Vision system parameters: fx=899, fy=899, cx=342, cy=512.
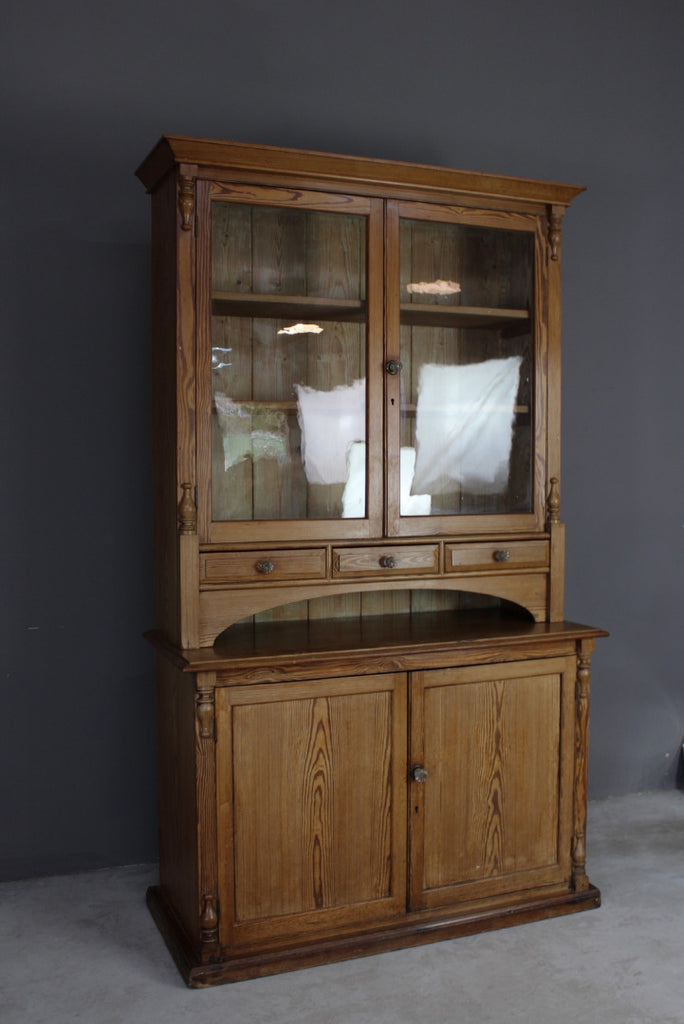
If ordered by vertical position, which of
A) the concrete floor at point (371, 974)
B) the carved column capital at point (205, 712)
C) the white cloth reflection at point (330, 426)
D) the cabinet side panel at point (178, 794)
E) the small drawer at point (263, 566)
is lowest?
the concrete floor at point (371, 974)

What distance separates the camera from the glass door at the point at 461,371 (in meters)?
2.53

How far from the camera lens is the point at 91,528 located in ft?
9.19

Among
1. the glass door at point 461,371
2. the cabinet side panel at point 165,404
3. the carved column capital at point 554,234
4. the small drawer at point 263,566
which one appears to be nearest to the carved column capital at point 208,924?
the cabinet side panel at point 165,404

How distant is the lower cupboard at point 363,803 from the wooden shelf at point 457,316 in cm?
94

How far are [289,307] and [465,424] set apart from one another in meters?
0.61

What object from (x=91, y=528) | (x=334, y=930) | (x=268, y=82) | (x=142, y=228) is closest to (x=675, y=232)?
(x=268, y=82)

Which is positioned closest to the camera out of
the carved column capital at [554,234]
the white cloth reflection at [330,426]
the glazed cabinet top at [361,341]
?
the glazed cabinet top at [361,341]

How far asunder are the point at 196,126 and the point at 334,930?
7.93 feet

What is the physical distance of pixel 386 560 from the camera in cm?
250

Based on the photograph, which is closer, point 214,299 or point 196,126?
point 214,299

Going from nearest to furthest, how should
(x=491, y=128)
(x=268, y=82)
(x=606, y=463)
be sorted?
(x=268, y=82) → (x=491, y=128) → (x=606, y=463)

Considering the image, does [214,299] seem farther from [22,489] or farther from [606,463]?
[606,463]

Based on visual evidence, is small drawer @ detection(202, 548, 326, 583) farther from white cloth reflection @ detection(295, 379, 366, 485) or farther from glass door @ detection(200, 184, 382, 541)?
white cloth reflection @ detection(295, 379, 366, 485)

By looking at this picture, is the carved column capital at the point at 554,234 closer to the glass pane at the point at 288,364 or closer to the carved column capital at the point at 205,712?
the glass pane at the point at 288,364
